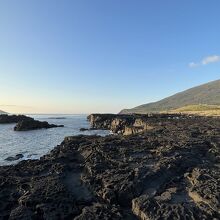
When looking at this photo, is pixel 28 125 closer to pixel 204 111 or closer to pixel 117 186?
pixel 204 111

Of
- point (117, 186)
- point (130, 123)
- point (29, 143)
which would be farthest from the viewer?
point (130, 123)

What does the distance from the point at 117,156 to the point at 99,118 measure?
8415 centimetres

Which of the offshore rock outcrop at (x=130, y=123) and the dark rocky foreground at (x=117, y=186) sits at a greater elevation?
the offshore rock outcrop at (x=130, y=123)

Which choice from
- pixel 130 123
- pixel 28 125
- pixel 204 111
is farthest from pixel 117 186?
pixel 204 111

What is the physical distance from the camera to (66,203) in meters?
16.2

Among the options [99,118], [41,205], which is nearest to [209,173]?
[41,205]

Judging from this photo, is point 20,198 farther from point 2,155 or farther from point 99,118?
point 99,118

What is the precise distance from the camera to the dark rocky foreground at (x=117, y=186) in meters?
15.1

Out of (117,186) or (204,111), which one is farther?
(204,111)

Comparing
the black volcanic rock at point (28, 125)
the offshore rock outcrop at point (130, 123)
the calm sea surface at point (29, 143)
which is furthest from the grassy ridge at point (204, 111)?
the black volcanic rock at point (28, 125)

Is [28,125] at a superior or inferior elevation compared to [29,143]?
superior

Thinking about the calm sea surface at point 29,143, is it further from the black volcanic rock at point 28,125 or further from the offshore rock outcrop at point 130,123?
the black volcanic rock at point 28,125

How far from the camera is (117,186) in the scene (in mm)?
17969

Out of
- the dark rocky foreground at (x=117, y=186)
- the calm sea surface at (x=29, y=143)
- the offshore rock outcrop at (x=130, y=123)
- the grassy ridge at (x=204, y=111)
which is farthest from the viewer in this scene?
the grassy ridge at (x=204, y=111)
